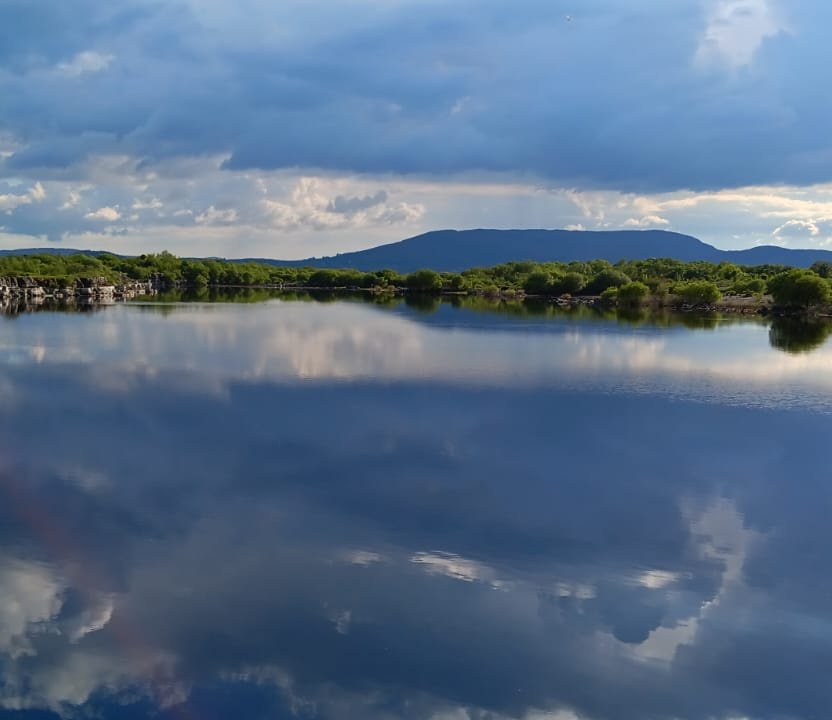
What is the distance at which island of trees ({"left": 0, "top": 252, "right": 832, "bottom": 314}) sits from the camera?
73.4m

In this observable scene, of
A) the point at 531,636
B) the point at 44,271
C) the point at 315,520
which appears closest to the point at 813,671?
the point at 531,636

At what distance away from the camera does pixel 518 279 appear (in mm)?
124062

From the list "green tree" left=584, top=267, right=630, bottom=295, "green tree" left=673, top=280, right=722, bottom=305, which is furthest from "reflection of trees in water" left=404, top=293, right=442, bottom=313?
"green tree" left=673, top=280, right=722, bottom=305

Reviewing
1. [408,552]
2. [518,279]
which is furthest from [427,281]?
[408,552]

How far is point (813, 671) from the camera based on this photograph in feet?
24.5

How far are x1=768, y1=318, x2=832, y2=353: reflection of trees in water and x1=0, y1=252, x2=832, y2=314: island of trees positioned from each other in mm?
7868

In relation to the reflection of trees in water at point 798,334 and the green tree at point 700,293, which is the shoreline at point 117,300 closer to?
the green tree at point 700,293

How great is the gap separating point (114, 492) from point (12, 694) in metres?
5.56

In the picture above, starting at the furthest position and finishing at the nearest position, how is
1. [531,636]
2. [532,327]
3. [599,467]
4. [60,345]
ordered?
[532,327] < [60,345] < [599,467] < [531,636]

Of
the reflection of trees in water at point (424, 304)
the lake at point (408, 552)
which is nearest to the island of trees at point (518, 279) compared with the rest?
the reflection of trees in water at point (424, 304)

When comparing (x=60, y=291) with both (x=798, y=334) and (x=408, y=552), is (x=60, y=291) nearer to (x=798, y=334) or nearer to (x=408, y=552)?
(x=798, y=334)

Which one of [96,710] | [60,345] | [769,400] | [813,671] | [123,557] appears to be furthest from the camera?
[60,345]

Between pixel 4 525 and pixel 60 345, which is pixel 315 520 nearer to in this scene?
pixel 4 525

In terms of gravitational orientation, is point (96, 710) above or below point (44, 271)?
below
